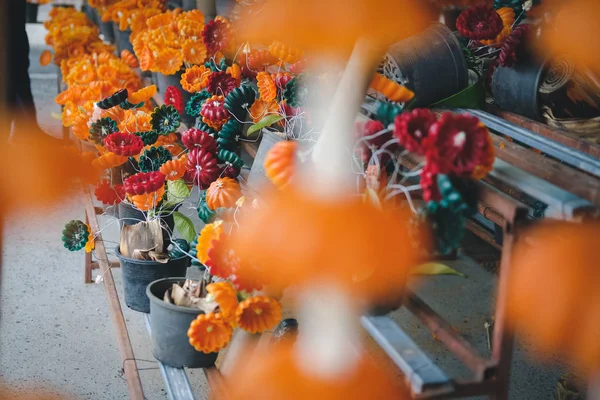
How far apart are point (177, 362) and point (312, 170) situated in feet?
1.98

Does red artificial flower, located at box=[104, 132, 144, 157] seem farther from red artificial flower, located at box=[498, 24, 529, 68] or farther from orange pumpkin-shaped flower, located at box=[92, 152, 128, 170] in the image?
red artificial flower, located at box=[498, 24, 529, 68]

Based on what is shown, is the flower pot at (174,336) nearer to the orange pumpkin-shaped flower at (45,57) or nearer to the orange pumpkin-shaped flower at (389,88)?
the orange pumpkin-shaped flower at (389,88)

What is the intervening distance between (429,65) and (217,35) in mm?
827

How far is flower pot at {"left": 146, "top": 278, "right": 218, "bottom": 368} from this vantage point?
1454 millimetres

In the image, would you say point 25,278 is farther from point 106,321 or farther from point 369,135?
point 369,135

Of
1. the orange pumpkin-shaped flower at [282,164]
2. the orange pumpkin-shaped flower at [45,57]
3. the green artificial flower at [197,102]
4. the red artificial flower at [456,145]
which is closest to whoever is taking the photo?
the red artificial flower at [456,145]

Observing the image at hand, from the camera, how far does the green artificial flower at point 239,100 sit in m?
1.94

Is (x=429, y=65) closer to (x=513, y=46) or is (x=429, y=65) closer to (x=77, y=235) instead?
(x=513, y=46)

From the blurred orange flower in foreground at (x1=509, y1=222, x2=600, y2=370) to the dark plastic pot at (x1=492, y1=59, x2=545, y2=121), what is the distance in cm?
71

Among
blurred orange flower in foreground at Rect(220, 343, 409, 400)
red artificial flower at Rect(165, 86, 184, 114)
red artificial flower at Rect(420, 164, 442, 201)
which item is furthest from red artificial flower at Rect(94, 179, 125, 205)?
red artificial flower at Rect(420, 164, 442, 201)

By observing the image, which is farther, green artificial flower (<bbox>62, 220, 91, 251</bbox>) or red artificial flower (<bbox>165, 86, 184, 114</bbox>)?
red artificial flower (<bbox>165, 86, 184, 114</bbox>)

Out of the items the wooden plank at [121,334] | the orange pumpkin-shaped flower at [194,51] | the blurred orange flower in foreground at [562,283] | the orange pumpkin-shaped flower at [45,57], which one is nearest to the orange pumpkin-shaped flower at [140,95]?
the orange pumpkin-shaped flower at [194,51]

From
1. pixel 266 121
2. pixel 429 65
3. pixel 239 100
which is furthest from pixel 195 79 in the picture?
pixel 429 65

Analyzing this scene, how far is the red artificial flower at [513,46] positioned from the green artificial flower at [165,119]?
3.25ft
